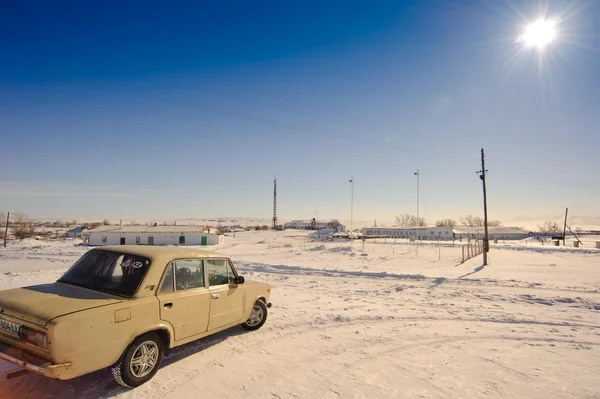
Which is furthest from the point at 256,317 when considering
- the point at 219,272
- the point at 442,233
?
the point at 442,233

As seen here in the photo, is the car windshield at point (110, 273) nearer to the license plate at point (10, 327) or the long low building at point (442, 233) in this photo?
the license plate at point (10, 327)

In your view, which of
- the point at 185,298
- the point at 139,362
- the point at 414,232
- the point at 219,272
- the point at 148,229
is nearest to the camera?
the point at 139,362

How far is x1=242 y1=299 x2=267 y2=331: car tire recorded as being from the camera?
692 cm

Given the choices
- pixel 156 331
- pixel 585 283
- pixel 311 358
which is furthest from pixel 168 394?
pixel 585 283

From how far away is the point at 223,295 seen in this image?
5828mm

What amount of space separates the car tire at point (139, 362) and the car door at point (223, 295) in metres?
1.05

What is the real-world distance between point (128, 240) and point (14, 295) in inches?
2097

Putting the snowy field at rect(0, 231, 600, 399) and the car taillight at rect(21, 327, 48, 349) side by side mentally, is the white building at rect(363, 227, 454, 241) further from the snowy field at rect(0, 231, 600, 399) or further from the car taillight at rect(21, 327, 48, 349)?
the car taillight at rect(21, 327, 48, 349)

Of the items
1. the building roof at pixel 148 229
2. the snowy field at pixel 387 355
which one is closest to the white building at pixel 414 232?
the building roof at pixel 148 229

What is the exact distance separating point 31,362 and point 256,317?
4024 millimetres

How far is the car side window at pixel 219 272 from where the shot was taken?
5.75 m

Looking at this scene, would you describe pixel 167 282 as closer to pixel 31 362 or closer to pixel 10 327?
pixel 31 362

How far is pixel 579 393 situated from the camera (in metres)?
4.56

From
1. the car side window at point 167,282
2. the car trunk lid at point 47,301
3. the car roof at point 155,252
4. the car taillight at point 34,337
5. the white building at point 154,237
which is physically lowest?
the white building at point 154,237
